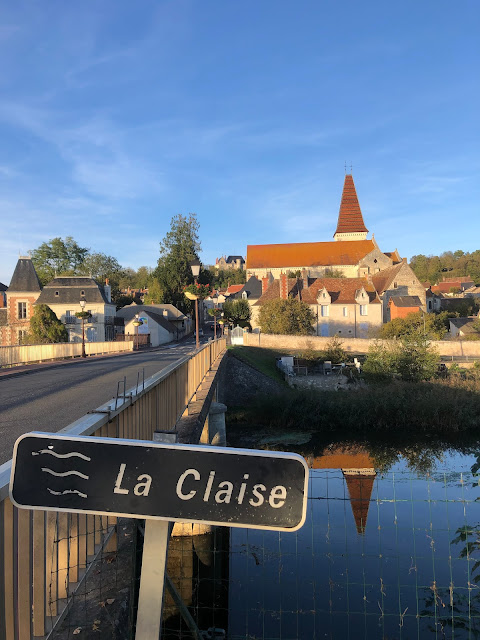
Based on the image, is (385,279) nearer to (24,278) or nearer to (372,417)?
(372,417)

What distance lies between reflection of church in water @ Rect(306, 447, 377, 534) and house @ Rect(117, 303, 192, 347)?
3173 cm

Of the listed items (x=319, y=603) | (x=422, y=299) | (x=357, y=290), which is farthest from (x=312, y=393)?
(x=422, y=299)

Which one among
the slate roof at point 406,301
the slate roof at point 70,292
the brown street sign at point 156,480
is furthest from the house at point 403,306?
the brown street sign at point 156,480

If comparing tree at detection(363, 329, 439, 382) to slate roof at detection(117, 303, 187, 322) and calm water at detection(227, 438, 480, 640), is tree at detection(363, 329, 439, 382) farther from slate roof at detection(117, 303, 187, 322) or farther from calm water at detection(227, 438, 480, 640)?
slate roof at detection(117, 303, 187, 322)

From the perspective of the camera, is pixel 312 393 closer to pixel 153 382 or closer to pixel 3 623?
pixel 153 382

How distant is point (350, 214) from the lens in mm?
105250

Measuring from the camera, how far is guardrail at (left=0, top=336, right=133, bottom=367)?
21.0 meters

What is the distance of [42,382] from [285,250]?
85043mm

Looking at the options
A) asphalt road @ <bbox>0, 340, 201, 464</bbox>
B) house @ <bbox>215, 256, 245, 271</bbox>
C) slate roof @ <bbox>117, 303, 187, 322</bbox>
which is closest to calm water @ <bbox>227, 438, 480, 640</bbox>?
asphalt road @ <bbox>0, 340, 201, 464</bbox>

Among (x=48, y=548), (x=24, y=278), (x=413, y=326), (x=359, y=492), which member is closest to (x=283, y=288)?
(x=413, y=326)

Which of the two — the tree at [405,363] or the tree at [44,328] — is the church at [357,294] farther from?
the tree at [44,328]

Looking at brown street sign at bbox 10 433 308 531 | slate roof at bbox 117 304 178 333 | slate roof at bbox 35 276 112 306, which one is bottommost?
brown street sign at bbox 10 433 308 531

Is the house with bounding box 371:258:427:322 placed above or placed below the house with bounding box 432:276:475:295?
below

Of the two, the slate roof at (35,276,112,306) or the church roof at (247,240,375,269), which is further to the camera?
the church roof at (247,240,375,269)
